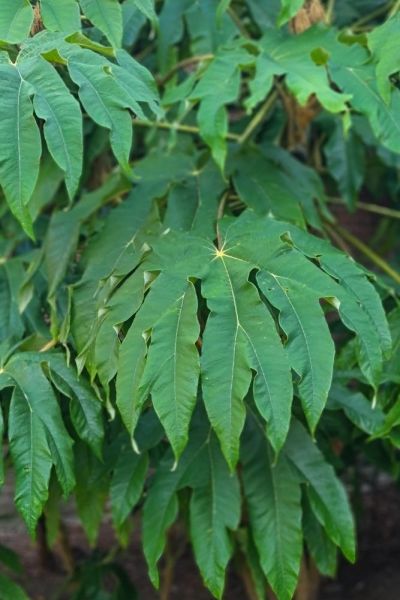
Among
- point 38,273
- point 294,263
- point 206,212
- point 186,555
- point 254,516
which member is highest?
point 294,263

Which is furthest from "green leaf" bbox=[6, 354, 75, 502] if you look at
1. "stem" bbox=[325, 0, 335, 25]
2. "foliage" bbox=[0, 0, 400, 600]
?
"stem" bbox=[325, 0, 335, 25]

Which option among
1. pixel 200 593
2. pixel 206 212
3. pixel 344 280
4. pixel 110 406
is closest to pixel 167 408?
pixel 110 406

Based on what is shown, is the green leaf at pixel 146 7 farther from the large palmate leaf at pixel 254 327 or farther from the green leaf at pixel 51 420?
the green leaf at pixel 51 420

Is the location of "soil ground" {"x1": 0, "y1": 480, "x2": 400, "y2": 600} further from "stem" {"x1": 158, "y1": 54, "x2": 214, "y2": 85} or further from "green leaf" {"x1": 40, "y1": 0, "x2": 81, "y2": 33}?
"green leaf" {"x1": 40, "y1": 0, "x2": 81, "y2": 33}

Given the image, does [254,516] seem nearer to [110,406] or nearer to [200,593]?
[110,406]

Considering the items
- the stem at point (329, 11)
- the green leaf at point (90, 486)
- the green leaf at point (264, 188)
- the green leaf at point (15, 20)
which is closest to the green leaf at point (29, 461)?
the green leaf at point (90, 486)

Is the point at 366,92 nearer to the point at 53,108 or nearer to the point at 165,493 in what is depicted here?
the point at 53,108

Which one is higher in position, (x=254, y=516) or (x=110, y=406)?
(x=110, y=406)

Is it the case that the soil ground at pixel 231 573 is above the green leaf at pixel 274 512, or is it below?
below
